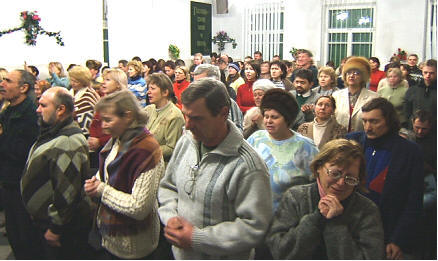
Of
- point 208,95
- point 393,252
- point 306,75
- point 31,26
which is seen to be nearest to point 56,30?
point 31,26

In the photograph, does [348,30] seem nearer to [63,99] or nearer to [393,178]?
[393,178]

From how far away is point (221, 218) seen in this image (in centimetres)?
162

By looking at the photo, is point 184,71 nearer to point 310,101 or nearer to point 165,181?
point 310,101

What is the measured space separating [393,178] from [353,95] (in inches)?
65.8

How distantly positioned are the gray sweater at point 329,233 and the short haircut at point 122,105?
3.10ft

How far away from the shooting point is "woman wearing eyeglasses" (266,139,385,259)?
1616mm

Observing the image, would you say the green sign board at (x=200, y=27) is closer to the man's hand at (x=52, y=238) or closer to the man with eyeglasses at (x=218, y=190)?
the man's hand at (x=52, y=238)

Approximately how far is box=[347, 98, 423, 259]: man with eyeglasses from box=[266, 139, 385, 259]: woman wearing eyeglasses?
1.58 feet

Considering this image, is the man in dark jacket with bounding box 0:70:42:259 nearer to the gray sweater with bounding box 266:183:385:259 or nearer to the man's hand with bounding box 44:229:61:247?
the man's hand with bounding box 44:229:61:247

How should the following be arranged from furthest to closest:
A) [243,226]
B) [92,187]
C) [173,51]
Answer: [173,51] < [92,187] < [243,226]

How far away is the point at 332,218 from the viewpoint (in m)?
1.63

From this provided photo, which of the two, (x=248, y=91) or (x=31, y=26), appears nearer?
(x=248, y=91)

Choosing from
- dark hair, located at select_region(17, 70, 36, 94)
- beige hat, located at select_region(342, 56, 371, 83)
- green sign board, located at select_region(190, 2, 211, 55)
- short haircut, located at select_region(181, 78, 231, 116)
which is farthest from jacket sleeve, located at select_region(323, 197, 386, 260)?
green sign board, located at select_region(190, 2, 211, 55)

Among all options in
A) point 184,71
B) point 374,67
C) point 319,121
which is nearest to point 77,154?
point 319,121
